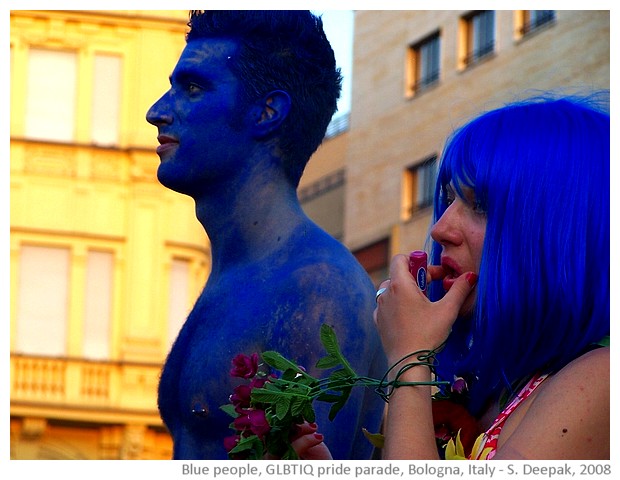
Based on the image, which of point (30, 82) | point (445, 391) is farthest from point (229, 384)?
point (30, 82)

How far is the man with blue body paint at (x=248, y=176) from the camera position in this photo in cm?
561

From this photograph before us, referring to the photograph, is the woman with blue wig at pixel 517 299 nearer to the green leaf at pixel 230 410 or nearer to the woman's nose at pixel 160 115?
the green leaf at pixel 230 410

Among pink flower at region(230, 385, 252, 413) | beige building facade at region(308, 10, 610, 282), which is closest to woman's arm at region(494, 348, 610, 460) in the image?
pink flower at region(230, 385, 252, 413)

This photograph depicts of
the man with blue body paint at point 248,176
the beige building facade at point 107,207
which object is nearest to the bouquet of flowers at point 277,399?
the man with blue body paint at point 248,176

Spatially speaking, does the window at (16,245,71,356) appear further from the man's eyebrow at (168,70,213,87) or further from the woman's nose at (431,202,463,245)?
the woman's nose at (431,202,463,245)

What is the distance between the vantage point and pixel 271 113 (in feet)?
19.2

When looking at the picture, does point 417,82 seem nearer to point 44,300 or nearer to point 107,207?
point 107,207

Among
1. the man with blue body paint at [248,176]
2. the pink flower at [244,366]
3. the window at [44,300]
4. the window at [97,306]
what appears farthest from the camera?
the window at [97,306]

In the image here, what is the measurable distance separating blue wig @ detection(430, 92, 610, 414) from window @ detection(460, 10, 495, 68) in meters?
23.0

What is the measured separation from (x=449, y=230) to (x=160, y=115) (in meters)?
1.62

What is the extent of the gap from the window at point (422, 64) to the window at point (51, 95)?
6355 millimetres

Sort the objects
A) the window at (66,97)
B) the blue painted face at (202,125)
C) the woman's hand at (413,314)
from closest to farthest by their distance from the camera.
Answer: the woman's hand at (413,314)
the blue painted face at (202,125)
the window at (66,97)

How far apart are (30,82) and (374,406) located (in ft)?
64.4

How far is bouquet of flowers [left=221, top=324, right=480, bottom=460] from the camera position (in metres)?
4.40
